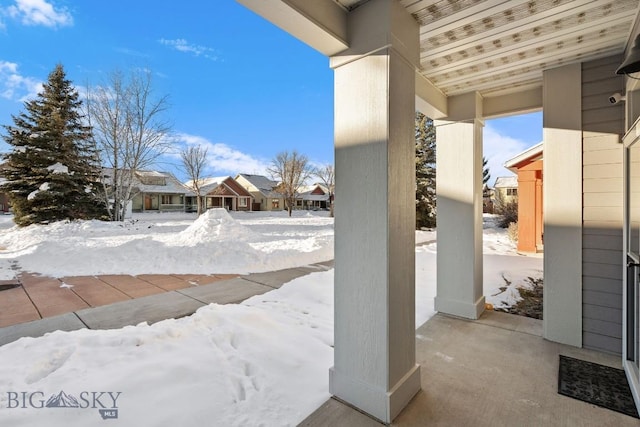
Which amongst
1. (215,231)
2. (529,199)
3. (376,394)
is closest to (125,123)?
(215,231)

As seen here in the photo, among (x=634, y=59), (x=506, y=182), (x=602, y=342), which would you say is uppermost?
(x=506, y=182)

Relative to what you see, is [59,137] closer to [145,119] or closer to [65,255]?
[145,119]

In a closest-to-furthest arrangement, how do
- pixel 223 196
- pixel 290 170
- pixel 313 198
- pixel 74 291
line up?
1. pixel 74 291
2. pixel 290 170
3. pixel 223 196
4. pixel 313 198

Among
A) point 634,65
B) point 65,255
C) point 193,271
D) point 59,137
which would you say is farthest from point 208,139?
point 634,65

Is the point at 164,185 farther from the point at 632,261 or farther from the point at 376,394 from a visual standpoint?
the point at 632,261

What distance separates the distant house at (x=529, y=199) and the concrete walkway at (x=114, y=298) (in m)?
7.06

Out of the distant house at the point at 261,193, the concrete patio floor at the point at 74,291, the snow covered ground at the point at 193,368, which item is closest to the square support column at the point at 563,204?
the snow covered ground at the point at 193,368

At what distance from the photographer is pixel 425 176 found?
16.3 metres

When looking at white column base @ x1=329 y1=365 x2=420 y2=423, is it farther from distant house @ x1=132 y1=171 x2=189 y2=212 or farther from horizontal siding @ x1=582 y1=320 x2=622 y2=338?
distant house @ x1=132 y1=171 x2=189 y2=212

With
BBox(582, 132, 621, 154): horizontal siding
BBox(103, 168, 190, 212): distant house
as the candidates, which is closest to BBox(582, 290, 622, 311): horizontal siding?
BBox(582, 132, 621, 154): horizontal siding

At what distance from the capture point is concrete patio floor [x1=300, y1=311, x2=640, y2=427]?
1.84m

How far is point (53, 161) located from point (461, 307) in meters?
17.6

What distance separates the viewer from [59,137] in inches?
526

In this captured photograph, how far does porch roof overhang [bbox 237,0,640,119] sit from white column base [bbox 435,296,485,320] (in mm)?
2477
